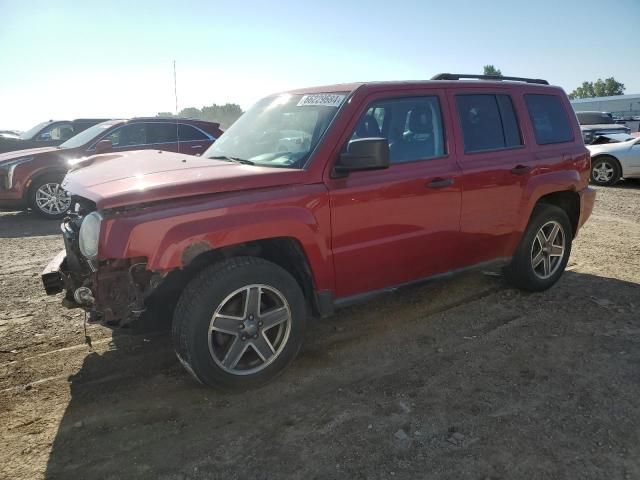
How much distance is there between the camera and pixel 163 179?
2.93m

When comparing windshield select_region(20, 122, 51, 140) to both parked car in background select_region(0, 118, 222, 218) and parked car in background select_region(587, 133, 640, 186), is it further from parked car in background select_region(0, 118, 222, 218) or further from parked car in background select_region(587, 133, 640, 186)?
parked car in background select_region(587, 133, 640, 186)

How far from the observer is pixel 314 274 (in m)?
3.26

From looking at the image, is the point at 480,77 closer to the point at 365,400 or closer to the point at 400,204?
the point at 400,204

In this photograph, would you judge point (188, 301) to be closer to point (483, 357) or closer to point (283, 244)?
point (283, 244)

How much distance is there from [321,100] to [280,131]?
377 millimetres

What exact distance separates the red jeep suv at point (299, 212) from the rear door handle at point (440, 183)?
0.04ft

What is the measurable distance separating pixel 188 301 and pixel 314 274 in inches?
32.9

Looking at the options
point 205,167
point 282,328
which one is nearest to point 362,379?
point 282,328

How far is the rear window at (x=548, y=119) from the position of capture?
451cm

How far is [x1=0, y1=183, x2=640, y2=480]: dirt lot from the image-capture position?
2.51 meters

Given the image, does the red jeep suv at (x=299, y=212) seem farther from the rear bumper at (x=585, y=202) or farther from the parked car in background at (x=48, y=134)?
the parked car in background at (x=48, y=134)

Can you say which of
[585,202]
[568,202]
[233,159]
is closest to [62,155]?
[233,159]

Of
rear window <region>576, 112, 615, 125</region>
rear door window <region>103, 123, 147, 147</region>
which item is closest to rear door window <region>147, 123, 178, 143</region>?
rear door window <region>103, 123, 147, 147</region>

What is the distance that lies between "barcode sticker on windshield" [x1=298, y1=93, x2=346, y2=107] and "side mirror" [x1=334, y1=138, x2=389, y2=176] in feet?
1.70
